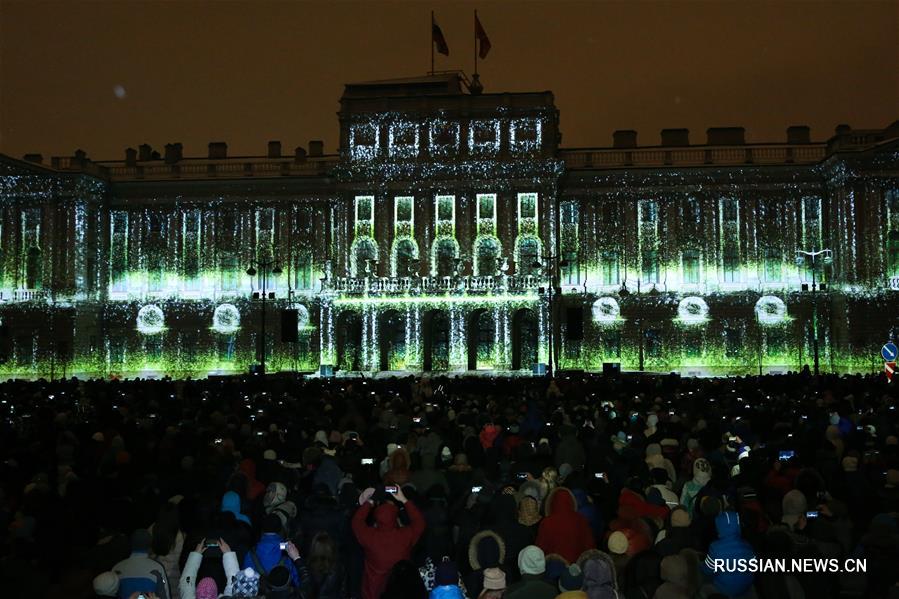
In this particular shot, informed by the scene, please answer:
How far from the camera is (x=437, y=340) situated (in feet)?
199

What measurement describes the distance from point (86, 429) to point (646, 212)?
146 feet

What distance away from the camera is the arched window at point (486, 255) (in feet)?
→ 194

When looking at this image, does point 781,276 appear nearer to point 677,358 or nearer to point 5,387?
point 677,358

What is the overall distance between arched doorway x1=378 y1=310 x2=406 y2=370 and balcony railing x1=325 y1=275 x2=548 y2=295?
1849 mm

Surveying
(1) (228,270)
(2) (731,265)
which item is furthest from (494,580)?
(1) (228,270)

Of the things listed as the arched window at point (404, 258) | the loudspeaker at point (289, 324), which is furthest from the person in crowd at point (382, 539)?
the arched window at point (404, 258)

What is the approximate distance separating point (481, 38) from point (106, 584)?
54688mm

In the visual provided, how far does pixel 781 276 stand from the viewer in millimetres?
58906

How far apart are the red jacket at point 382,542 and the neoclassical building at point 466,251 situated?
45.5 meters

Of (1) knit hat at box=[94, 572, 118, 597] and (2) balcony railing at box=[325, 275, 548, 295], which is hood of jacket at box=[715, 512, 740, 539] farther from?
(2) balcony railing at box=[325, 275, 548, 295]

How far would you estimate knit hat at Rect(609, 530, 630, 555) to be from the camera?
10750 millimetres

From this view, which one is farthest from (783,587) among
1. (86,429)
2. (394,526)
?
(86,429)

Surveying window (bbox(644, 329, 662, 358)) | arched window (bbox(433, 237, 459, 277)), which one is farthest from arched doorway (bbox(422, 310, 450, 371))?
window (bbox(644, 329, 662, 358))

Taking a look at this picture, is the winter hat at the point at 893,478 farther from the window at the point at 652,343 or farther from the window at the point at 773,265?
the window at the point at 773,265
